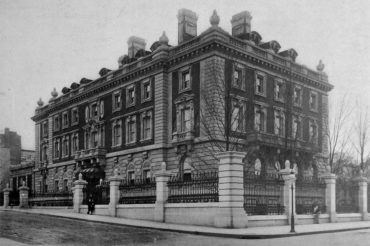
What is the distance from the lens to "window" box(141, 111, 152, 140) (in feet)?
128

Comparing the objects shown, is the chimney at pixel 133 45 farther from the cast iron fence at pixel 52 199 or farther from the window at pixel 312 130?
the window at pixel 312 130

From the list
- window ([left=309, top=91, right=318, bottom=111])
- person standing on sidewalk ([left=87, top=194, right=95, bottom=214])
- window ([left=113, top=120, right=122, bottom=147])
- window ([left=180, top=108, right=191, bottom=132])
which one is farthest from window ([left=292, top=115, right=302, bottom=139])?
person standing on sidewalk ([left=87, top=194, right=95, bottom=214])

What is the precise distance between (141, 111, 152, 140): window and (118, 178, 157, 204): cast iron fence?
12.2m

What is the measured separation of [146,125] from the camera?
39781mm

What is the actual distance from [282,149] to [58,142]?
26.6 m

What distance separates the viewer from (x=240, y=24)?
3959 cm

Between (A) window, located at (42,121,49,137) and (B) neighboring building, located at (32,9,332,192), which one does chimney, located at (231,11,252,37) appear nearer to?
(B) neighboring building, located at (32,9,332,192)

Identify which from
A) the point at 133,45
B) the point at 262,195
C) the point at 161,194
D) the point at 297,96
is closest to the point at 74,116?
the point at 133,45

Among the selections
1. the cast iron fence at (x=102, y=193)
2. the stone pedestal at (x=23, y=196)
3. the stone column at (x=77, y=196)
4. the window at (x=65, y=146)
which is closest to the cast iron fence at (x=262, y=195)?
the cast iron fence at (x=102, y=193)

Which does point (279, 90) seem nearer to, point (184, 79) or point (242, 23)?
point (242, 23)

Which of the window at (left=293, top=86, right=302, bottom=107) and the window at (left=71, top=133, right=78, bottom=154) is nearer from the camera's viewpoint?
the window at (left=293, top=86, right=302, bottom=107)

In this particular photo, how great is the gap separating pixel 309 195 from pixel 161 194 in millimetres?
8030

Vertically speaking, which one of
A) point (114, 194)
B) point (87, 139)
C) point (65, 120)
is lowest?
point (114, 194)

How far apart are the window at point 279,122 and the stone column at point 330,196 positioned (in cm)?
1267
